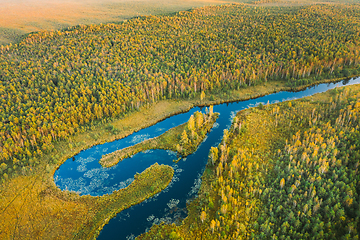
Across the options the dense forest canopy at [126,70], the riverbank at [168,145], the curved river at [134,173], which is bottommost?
the curved river at [134,173]

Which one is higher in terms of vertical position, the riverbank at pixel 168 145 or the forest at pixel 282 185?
the forest at pixel 282 185

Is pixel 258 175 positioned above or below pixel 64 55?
below

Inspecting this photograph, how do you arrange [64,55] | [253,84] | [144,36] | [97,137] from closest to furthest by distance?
1. [97,137]
2. [253,84]
3. [64,55]
4. [144,36]

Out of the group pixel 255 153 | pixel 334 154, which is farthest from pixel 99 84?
pixel 334 154

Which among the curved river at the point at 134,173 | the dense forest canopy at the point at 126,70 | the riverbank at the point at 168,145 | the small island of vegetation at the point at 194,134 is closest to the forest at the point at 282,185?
the small island of vegetation at the point at 194,134

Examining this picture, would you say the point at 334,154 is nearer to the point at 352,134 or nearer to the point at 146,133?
the point at 352,134

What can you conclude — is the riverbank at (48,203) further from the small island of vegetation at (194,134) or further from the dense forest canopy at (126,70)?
the dense forest canopy at (126,70)

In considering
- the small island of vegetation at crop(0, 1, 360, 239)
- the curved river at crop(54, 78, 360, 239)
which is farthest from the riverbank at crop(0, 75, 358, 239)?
the curved river at crop(54, 78, 360, 239)
